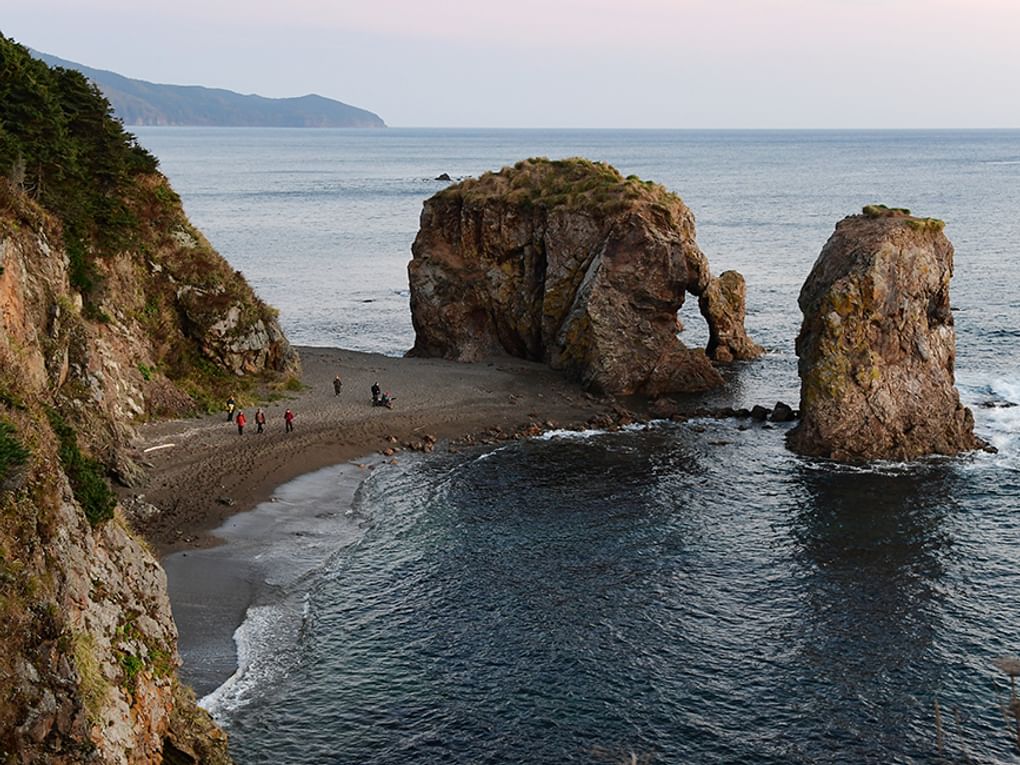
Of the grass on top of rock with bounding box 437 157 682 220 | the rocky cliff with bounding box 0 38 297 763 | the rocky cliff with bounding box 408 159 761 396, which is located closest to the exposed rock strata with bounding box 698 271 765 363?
the rocky cliff with bounding box 408 159 761 396

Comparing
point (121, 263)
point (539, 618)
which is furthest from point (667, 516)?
point (121, 263)

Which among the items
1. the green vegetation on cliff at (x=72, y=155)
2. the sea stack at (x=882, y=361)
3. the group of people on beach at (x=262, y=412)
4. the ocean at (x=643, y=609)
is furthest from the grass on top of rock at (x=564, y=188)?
the green vegetation on cliff at (x=72, y=155)

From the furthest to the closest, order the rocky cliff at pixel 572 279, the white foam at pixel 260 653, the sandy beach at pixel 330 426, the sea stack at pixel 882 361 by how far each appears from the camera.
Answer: the rocky cliff at pixel 572 279 < the sea stack at pixel 882 361 < the sandy beach at pixel 330 426 < the white foam at pixel 260 653

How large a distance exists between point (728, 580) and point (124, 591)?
87.1 feet

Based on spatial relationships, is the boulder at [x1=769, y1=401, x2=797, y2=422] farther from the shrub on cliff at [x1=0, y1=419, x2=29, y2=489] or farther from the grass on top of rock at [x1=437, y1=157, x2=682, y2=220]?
the shrub on cliff at [x1=0, y1=419, x2=29, y2=489]

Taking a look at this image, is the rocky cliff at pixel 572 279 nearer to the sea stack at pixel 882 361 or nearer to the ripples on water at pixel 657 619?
the sea stack at pixel 882 361

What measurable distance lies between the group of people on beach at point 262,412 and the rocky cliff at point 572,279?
15155 mm

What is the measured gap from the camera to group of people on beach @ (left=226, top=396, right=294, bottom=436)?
62094 mm

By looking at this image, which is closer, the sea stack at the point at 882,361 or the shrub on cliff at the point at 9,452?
the shrub on cliff at the point at 9,452

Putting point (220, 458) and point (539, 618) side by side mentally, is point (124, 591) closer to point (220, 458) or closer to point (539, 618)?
point (539, 618)

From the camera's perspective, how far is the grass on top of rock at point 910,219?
62656 millimetres

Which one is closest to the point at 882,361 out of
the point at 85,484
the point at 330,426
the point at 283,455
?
the point at 330,426

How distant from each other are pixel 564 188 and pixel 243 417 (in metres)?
33.2

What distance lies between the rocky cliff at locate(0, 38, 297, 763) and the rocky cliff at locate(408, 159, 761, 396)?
1747cm
